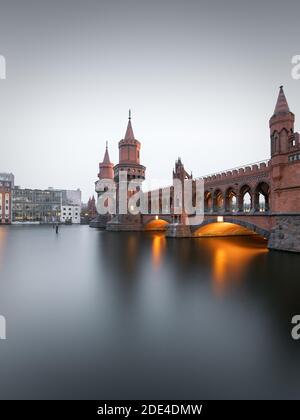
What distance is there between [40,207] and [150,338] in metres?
113

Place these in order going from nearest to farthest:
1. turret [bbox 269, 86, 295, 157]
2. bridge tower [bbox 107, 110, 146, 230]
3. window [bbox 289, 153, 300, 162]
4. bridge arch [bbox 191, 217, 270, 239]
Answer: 1. window [bbox 289, 153, 300, 162]
2. turret [bbox 269, 86, 295, 157]
3. bridge arch [bbox 191, 217, 270, 239]
4. bridge tower [bbox 107, 110, 146, 230]

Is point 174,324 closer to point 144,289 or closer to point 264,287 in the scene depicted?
point 144,289

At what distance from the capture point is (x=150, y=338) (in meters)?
5.50

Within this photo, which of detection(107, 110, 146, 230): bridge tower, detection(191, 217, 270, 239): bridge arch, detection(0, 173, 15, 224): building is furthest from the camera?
detection(0, 173, 15, 224): building

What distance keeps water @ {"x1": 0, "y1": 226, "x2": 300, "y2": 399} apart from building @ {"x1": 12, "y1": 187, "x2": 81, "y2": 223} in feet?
335

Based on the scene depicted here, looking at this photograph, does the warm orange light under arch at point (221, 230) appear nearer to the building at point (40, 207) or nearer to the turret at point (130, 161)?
the turret at point (130, 161)

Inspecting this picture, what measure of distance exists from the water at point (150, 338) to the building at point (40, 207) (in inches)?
4025

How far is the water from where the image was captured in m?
3.89

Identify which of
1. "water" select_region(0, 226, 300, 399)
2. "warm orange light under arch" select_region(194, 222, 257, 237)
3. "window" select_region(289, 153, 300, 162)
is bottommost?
"water" select_region(0, 226, 300, 399)

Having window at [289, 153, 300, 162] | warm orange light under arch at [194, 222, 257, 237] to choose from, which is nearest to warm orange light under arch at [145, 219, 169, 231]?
warm orange light under arch at [194, 222, 257, 237]

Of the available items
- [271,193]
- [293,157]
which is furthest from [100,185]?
[293,157]

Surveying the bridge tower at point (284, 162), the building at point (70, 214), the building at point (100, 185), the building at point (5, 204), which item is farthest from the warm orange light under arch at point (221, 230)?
the building at point (5, 204)

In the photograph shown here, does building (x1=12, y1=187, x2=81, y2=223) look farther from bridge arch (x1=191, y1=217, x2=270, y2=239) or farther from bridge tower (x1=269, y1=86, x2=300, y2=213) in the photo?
bridge tower (x1=269, y1=86, x2=300, y2=213)
